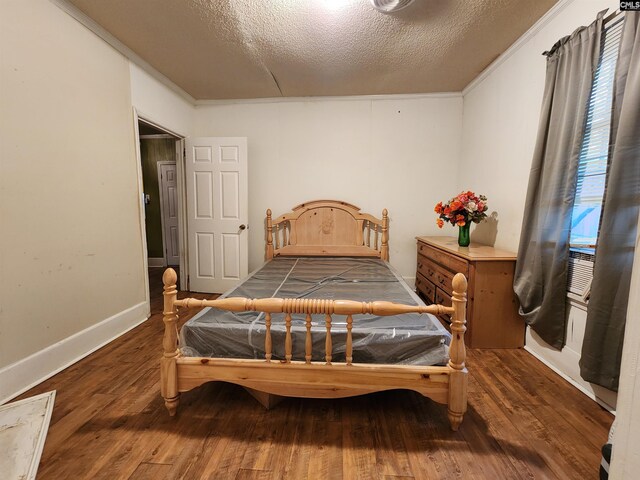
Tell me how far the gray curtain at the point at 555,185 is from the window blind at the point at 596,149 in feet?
0.18

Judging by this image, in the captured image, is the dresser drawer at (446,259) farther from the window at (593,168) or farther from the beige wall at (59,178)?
the beige wall at (59,178)

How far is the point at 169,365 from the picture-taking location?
1419mm

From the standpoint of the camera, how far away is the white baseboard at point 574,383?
1.57 m

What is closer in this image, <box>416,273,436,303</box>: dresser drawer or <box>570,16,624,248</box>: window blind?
<box>570,16,624,248</box>: window blind

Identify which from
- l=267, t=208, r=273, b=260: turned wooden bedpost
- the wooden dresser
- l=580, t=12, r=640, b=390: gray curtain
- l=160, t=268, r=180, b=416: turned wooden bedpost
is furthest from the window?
l=267, t=208, r=273, b=260: turned wooden bedpost

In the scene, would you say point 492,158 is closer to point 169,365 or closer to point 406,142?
point 406,142

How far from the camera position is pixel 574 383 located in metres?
1.79

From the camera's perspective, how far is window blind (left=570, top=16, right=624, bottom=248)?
160 cm

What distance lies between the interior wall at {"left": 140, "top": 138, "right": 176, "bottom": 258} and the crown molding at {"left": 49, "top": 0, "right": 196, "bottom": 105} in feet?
6.65

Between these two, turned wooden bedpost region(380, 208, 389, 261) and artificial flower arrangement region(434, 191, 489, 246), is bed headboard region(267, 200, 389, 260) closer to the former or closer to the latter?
turned wooden bedpost region(380, 208, 389, 261)

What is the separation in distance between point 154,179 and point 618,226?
6.00m

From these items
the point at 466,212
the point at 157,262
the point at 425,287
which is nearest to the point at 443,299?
the point at 425,287

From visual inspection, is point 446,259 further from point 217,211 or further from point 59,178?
point 59,178

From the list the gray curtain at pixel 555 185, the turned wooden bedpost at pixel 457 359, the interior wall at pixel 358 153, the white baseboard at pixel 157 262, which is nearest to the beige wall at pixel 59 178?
the interior wall at pixel 358 153
